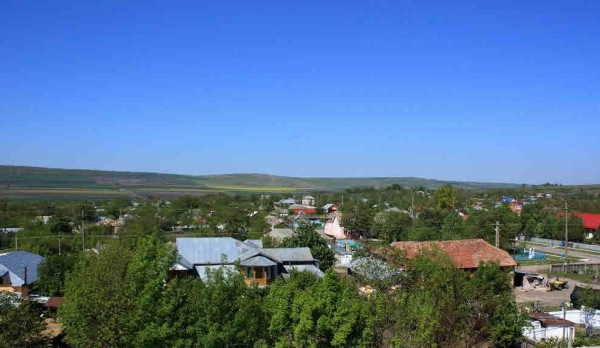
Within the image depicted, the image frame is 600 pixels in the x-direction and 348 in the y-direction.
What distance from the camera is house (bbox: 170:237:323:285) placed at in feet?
85.6

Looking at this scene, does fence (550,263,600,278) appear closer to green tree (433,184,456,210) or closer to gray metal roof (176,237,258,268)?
gray metal roof (176,237,258,268)

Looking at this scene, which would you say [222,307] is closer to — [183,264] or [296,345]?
[296,345]

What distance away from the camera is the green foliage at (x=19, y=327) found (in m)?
12.9

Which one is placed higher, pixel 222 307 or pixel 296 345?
pixel 222 307

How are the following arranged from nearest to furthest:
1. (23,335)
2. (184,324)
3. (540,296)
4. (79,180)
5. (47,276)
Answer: (184,324)
(23,335)
(47,276)
(540,296)
(79,180)

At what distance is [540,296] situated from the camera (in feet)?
93.6

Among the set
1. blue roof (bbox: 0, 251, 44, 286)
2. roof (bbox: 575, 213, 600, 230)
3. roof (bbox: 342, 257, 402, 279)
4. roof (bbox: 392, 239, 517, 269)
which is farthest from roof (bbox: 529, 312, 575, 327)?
roof (bbox: 575, 213, 600, 230)

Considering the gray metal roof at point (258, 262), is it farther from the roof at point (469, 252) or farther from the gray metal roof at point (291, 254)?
the roof at point (469, 252)

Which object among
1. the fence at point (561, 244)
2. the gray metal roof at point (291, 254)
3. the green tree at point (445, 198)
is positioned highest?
the green tree at point (445, 198)

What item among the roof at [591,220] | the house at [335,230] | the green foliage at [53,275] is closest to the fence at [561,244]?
the roof at [591,220]

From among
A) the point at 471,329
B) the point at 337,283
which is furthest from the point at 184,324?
the point at 471,329

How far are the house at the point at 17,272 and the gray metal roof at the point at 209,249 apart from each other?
7598 millimetres

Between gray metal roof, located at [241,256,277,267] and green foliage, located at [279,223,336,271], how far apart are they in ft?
18.2

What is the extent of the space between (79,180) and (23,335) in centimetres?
17250
